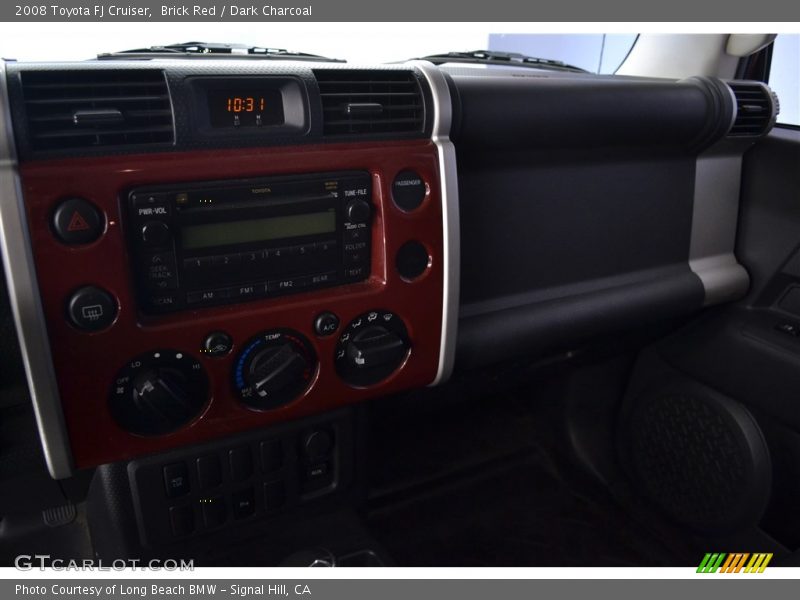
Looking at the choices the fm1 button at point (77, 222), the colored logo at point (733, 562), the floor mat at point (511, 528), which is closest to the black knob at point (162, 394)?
the fm1 button at point (77, 222)

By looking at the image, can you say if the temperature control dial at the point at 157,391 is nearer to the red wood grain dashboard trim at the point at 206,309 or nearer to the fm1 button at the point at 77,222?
the red wood grain dashboard trim at the point at 206,309

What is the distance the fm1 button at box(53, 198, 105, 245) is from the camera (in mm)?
662

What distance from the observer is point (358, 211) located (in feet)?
2.78

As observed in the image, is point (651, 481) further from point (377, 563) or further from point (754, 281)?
point (377, 563)

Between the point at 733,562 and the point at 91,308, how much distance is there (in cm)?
133

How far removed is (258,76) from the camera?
0.76 metres

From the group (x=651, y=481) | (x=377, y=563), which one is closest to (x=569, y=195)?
(x=377, y=563)

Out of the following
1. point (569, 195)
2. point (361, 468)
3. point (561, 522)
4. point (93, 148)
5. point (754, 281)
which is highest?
point (93, 148)

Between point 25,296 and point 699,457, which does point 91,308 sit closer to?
point 25,296

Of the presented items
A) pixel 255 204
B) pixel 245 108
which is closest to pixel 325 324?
pixel 255 204

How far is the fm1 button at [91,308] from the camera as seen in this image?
0.69 metres

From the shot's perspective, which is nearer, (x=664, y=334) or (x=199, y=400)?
(x=199, y=400)

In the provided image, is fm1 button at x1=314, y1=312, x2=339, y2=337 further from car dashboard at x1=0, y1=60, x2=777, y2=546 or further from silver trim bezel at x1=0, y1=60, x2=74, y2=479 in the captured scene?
silver trim bezel at x1=0, y1=60, x2=74, y2=479

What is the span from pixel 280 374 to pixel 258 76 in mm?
352
